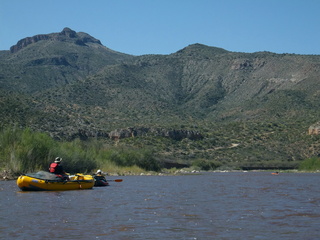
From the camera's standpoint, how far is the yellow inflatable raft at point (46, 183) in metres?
34.9

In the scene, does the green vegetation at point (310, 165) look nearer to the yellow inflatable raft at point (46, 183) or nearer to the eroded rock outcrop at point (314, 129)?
the eroded rock outcrop at point (314, 129)

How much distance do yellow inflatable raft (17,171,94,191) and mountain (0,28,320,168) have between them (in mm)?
47210

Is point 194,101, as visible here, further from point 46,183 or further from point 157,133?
point 46,183

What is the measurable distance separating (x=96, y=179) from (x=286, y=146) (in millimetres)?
75430

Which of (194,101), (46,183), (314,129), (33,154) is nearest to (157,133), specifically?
(314,129)

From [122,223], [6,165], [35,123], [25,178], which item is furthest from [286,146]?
[122,223]

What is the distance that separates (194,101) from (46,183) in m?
123

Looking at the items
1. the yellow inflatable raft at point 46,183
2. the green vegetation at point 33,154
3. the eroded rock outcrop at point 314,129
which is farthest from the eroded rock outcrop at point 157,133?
the yellow inflatable raft at point 46,183

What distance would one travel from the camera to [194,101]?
515 ft

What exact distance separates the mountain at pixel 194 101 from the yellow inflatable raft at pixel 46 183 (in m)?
47.2

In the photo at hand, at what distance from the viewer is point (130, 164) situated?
86.3 m

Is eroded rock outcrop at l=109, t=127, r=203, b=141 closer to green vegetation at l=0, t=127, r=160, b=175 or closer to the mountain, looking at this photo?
the mountain

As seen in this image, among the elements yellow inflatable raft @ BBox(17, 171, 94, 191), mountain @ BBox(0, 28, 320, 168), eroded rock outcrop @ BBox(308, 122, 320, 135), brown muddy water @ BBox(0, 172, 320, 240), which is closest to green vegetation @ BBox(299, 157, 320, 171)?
mountain @ BBox(0, 28, 320, 168)

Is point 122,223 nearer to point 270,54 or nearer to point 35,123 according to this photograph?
point 35,123
